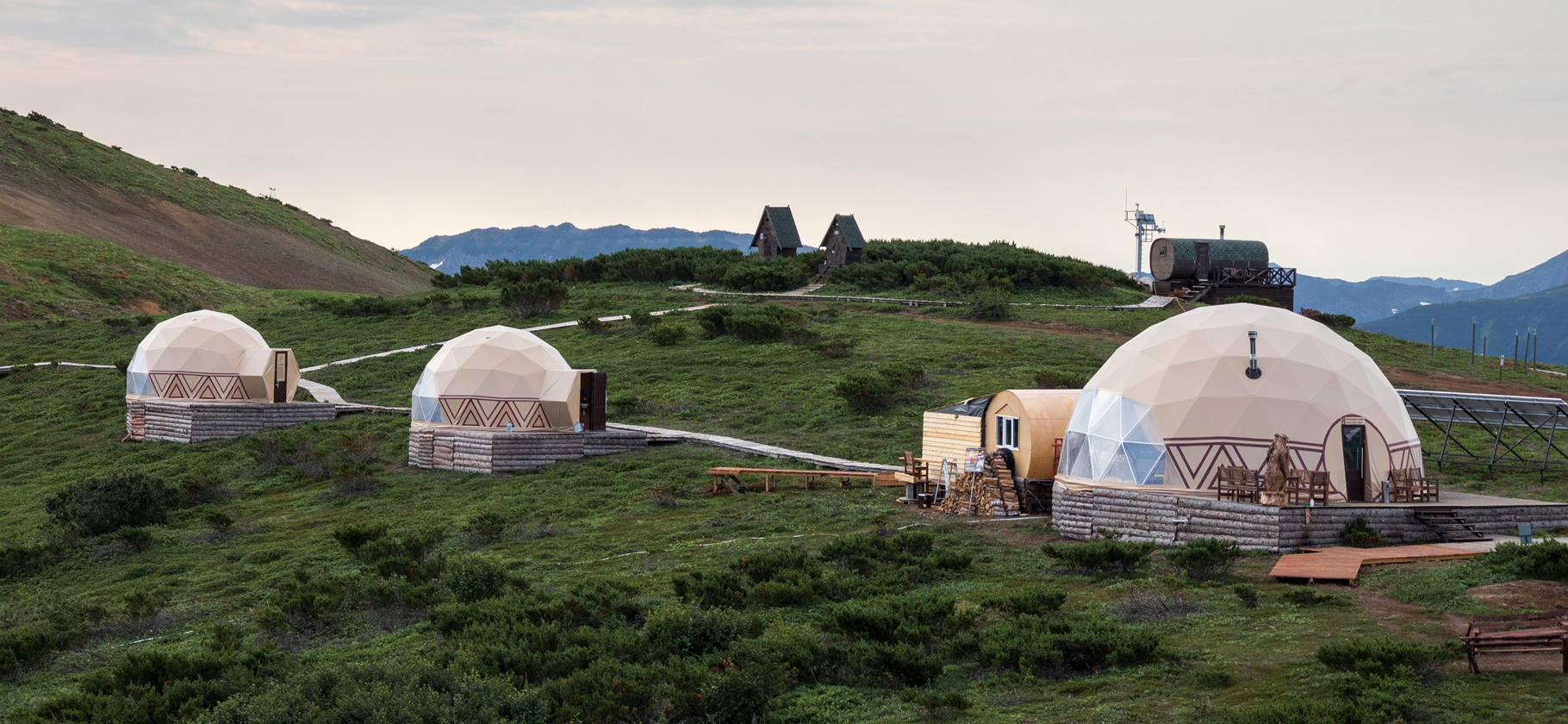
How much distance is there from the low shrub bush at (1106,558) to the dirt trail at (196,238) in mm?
91112

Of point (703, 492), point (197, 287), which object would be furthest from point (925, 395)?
point (197, 287)

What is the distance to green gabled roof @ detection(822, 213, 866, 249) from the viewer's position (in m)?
69.9

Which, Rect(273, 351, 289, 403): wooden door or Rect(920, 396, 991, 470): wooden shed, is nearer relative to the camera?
Rect(920, 396, 991, 470): wooden shed

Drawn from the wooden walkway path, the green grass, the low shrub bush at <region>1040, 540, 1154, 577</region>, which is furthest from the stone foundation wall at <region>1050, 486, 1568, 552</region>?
the green grass

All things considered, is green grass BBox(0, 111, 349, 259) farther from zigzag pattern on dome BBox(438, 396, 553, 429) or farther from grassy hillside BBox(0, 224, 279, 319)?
zigzag pattern on dome BBox(438, 396, 553, 429)

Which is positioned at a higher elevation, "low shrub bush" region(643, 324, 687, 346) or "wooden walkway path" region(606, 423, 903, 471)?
"low shrub bush" region(643, 324, 687, 346)

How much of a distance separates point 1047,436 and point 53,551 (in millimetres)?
23078

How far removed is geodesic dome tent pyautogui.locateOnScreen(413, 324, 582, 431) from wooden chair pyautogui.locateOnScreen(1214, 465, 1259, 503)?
19.8 meters

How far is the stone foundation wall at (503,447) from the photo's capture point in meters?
34.4

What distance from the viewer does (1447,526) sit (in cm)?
2103

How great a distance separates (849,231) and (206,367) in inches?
1463

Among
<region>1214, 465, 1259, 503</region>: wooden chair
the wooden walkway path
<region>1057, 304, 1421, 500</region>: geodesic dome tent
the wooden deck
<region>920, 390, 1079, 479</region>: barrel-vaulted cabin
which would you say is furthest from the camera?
the wooden walkway path

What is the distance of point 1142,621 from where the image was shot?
53.7 ft

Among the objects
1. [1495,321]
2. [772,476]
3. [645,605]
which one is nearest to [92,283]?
[772,476]
